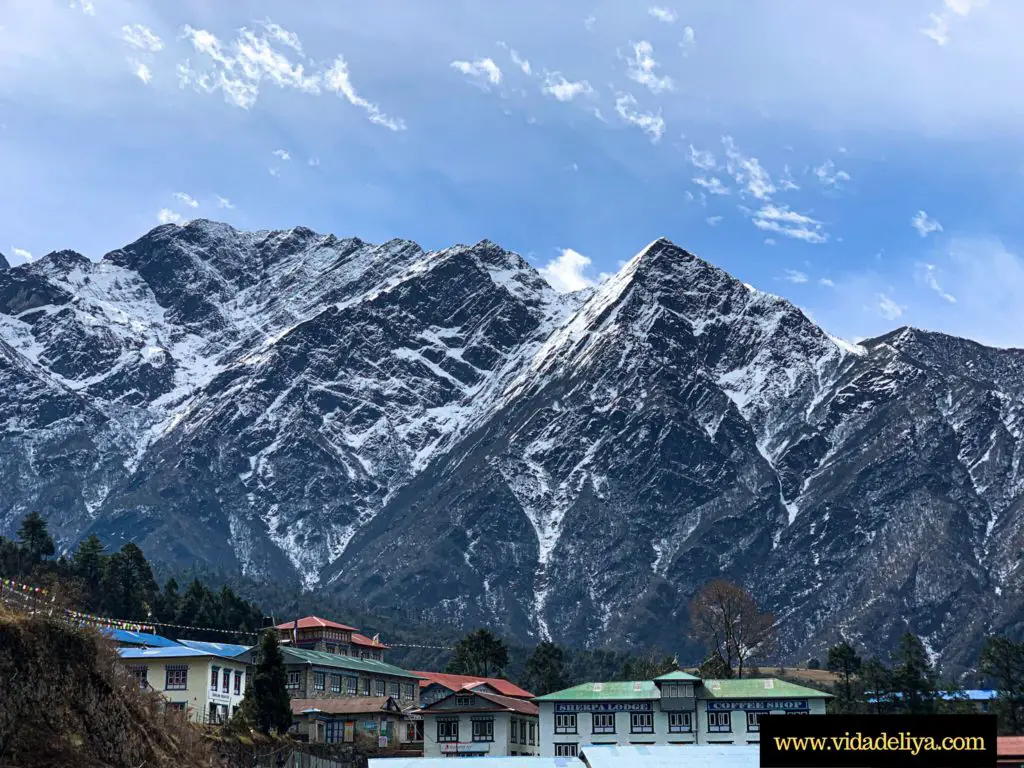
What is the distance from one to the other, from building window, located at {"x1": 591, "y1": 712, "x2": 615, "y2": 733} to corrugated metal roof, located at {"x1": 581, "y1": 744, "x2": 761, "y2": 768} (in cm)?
5333

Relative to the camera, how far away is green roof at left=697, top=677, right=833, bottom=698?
126m

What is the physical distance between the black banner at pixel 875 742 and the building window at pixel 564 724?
4050 inches

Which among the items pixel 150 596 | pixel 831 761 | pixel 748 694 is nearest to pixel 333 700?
pixel 748 694

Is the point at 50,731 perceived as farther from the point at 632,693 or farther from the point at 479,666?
the point at 479,666

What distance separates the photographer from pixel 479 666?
635ft

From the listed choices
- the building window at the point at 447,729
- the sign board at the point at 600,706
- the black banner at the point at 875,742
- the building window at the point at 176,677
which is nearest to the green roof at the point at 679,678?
the sign board at the point at 600,706

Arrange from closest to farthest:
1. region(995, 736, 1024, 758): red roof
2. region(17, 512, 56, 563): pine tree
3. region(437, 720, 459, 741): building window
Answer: region(995, 736, 1024, 758): red roof → region(437, 720, 459, 741): building window → region(17, 512, 56, 563): pine tree

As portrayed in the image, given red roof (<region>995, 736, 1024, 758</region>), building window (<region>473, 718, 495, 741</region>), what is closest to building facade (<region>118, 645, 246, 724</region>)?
building window (<region>473, 718, 495, 741</region>)

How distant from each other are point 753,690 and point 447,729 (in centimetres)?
3037

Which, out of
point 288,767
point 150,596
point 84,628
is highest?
point 150,596

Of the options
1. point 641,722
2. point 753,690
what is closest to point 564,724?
point 641,722

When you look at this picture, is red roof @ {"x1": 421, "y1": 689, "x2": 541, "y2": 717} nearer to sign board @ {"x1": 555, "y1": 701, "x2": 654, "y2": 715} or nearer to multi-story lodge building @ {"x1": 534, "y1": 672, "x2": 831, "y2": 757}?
sign board @ {"x1": 555, "y1": 701, "x2": 654, "y2": 715}

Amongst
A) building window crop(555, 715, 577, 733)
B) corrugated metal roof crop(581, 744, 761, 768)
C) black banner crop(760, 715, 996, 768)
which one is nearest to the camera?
black banner crop(760, 715, 996, 768)

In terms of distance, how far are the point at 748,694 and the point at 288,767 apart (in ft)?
163
